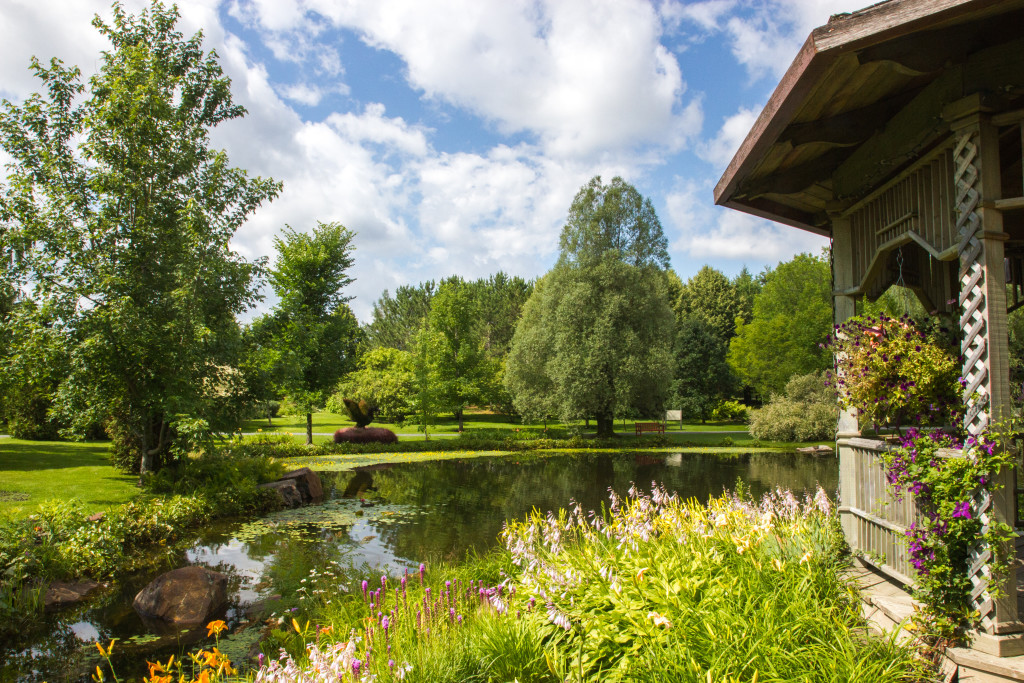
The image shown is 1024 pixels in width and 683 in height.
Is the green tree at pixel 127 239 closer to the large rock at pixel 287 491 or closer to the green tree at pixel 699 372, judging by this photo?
the large rock at pixel 287 491

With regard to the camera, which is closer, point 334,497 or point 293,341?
point 334,497

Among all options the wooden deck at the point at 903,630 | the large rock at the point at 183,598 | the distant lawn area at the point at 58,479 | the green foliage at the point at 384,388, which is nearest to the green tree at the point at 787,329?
the green foliage at the point at 384,388

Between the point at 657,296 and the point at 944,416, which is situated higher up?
the point at 657,296

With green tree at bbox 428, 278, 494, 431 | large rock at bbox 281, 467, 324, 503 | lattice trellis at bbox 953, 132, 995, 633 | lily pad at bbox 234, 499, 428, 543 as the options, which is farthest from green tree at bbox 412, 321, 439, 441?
lattice trellis at bbox 953, 132, 995, 633

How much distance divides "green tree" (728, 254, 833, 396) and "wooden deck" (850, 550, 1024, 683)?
2920 cm

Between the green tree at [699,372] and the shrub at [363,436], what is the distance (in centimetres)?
2216

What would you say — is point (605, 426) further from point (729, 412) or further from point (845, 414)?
point (845, 414)

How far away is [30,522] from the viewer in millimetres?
8305

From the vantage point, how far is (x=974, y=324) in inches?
158

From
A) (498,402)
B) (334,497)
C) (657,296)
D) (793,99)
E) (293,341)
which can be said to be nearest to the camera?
(793,99)

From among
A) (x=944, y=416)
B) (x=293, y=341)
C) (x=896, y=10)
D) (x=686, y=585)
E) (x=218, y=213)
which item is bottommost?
(x=686, y=585)

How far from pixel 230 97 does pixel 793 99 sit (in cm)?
1296

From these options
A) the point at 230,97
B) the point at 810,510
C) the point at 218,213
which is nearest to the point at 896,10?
the point at 810,510

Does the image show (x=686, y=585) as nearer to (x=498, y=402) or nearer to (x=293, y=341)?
(x=293, y=341)
